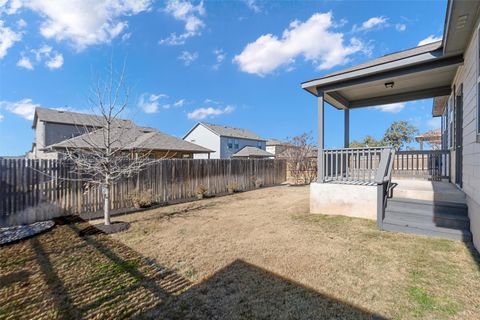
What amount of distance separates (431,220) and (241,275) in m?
3.88

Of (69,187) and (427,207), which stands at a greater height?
(69,187)

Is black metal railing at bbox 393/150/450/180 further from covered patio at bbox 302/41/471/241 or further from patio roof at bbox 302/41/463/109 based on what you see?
patio roof at bbox 302/41/463/109

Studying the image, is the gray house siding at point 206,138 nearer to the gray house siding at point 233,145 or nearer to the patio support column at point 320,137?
the gray house siding at point 233,145

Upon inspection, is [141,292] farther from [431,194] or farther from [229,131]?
[229,131]

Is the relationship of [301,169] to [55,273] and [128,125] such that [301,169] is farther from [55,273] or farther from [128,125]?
[55,273]

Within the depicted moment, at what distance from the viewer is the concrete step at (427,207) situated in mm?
4426

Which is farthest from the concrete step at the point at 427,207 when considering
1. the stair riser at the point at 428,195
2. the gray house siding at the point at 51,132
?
the gray house siding at the point at 51,132

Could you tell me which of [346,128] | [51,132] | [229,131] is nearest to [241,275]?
[346,128]

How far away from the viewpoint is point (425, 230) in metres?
4.30

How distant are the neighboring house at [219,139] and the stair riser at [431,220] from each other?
91.5 ft

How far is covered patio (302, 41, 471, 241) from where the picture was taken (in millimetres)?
4578

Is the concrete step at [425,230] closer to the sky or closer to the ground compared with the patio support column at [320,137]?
closer to the ground

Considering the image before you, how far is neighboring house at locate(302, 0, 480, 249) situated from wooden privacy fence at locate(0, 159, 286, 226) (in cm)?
520

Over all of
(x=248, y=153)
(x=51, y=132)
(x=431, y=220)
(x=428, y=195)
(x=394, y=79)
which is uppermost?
(x=51, y=132)
